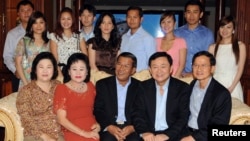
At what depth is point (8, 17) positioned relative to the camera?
496 cm

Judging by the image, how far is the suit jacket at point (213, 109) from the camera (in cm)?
302

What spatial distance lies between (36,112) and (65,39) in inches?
41.1

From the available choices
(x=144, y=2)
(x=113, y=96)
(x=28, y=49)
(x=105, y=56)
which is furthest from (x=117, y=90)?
(x=144, y=2)

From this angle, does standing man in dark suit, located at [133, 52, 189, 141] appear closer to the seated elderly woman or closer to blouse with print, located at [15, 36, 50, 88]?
the seated elderly woman

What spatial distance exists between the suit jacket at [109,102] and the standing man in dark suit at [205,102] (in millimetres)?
467

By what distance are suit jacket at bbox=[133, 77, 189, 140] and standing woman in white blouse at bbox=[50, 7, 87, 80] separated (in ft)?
3.17

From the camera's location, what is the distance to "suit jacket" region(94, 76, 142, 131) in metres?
3.33

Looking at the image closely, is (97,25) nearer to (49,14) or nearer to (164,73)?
(164,73)

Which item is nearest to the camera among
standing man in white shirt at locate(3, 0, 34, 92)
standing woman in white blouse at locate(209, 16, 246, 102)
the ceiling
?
standing woman in white blouse at locate(209, 16, 246, 102)

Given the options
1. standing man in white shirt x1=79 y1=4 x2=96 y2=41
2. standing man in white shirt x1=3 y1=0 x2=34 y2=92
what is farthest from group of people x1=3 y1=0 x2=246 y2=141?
standing man in white shirt x1=3 y1=0 x2=34 y2=92

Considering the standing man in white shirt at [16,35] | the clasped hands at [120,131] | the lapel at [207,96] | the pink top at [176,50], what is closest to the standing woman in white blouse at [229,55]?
the pink top at [176,50]

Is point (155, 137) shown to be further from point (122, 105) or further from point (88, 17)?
point (88, 17)

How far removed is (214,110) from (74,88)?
102 centimetres

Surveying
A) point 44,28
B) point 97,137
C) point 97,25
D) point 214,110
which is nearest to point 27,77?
point 44,28
